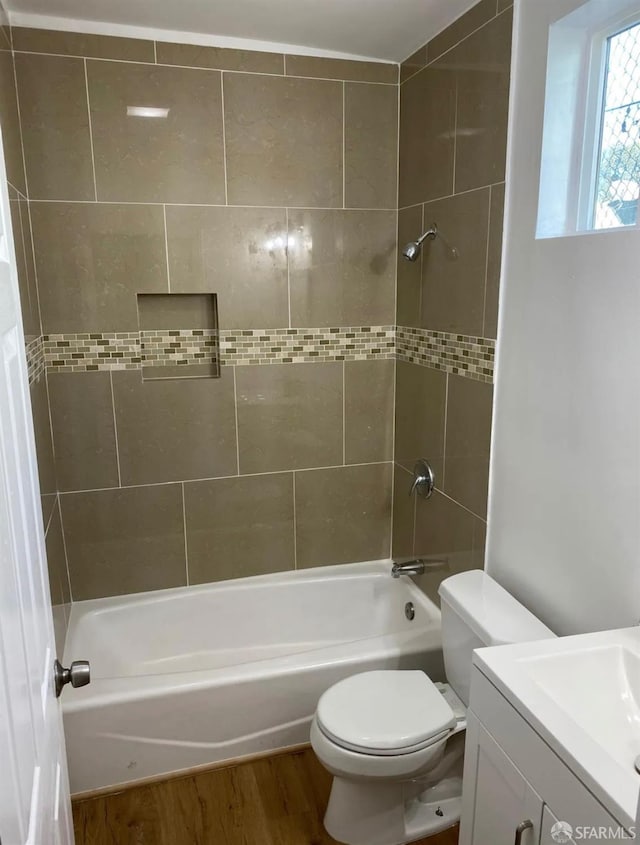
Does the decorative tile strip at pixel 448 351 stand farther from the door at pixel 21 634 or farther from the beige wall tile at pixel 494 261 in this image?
the door at pixel 21 634

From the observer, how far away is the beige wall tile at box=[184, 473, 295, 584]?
2.60 metres

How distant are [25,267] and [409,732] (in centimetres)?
185

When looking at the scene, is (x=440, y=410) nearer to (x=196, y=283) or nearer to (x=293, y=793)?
(x=196, y=283)

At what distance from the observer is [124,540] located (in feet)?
8.29

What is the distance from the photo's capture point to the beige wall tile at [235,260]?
7.72 ft

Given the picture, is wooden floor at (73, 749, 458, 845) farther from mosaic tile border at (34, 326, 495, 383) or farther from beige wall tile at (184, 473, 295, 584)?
mosaic tile border at (34, 326, 495, 383)

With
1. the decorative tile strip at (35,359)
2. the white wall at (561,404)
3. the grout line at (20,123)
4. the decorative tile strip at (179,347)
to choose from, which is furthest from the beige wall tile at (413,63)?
the decorative tile strip at (35,359)

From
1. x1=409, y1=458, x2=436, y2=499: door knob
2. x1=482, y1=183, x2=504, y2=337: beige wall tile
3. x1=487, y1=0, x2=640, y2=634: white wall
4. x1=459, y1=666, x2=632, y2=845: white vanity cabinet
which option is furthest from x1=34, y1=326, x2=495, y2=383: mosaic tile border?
x1=459, y1=666, x2=632, y2=845: white vanity cabinet

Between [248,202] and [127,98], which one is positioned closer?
[127,98]

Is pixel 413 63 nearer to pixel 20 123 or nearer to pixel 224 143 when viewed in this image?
pixel 224 143

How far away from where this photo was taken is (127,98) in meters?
2.20

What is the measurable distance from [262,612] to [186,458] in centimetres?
75

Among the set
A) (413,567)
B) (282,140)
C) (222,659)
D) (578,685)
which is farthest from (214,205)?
(578,685)

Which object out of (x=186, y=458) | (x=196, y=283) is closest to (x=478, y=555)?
(x=186, y=458)
